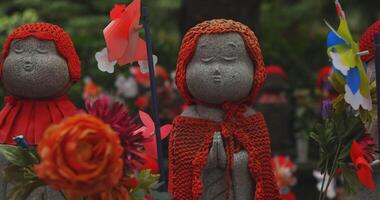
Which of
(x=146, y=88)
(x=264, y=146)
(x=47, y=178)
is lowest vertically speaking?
(x=146, y=88)

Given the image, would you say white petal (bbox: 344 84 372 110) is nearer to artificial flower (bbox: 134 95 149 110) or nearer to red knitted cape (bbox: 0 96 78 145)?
red knitted cape (bbox: 0 96 78 145)

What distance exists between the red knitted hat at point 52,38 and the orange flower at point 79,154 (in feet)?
4.53

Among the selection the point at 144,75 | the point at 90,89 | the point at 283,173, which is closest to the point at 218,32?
the point at 283,173

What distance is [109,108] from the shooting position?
324cm

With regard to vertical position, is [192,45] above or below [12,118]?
above

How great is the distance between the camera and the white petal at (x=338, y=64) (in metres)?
3.67

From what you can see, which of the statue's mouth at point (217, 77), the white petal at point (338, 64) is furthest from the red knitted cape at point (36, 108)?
the white petal at point (338, 64)

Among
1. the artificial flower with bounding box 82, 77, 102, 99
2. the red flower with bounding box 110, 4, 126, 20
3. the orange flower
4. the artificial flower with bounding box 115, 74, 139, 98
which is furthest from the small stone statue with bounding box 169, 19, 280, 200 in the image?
the artificial flower with bounding box 115, 74, 139, 98

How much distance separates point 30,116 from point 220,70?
93 centimetres

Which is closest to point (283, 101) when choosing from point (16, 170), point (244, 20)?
point (244, 20)

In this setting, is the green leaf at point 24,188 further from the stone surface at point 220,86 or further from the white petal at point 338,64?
the white petal at point 338,64

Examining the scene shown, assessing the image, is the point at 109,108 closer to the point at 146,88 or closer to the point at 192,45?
the point at 192,45

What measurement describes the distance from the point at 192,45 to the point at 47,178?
1.36 meters

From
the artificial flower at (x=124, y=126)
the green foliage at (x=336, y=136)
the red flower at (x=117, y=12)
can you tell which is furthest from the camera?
the green foliage at (x=336, y=136)
